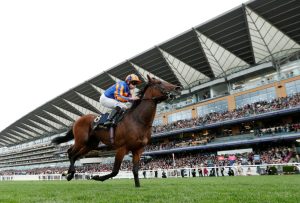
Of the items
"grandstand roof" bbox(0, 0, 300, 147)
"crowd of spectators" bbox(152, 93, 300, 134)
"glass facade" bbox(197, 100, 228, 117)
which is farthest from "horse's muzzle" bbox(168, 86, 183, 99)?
"glass facade" bbox(197, 100, 228, 117)

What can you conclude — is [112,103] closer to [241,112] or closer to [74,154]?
[74,154]

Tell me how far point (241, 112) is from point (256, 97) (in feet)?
10.3

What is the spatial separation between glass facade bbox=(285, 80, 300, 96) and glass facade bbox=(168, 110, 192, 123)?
15.9m

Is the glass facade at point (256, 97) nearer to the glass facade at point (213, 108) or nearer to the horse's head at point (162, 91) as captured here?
the glass facade at point (213, 108)

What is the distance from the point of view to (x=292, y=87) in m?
36.5

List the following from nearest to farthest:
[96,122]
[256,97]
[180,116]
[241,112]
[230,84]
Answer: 1. [96,122]
2. [241,112]
3. [256,97]
4. [230,84]
5. [180,116]

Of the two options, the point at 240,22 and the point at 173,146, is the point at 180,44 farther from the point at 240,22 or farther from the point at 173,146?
A: the point at 173,146

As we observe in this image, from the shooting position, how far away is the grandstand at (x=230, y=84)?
34281mm

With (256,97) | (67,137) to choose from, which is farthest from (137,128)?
(256,97)

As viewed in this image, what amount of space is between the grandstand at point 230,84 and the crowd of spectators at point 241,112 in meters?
0.03

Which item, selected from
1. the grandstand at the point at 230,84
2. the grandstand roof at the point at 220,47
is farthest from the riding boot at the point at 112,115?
the grandstand roof at the point at 220,47

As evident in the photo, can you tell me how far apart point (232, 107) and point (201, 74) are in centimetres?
779

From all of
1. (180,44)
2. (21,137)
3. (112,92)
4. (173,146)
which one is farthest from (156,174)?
(21,137)

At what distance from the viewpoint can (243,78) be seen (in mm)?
42812
